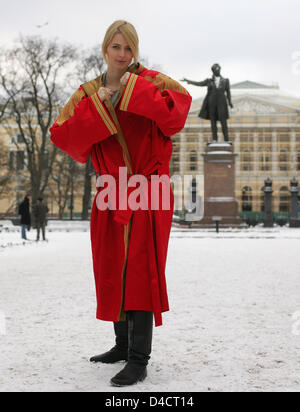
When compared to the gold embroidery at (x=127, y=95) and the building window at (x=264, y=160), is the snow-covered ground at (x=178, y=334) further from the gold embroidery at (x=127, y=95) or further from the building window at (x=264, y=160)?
the building window at (x=264, y=160)

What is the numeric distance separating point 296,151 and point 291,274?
58.5m

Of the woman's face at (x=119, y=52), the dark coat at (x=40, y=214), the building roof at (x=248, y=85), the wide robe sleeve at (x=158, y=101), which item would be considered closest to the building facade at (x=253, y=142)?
the building roof at (x=248, y=85)

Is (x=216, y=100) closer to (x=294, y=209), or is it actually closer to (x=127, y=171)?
(x=294, y=209)

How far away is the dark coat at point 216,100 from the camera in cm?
2664

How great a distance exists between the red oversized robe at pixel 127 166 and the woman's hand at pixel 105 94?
0.02m

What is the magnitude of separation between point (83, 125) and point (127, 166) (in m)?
0.32

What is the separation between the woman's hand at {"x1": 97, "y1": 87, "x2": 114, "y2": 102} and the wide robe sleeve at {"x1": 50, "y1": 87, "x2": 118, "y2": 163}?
0.02m

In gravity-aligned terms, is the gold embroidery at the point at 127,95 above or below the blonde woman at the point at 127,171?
above

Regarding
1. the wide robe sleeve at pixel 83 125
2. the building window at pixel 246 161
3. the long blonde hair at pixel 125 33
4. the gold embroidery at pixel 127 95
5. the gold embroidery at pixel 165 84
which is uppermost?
the building window at pixel 246 161

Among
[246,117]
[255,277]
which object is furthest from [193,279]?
[246,117]

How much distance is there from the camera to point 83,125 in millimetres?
3104

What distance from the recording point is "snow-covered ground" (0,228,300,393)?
3.21 metres

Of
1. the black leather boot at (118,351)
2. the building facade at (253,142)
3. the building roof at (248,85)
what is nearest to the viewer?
the black leather boot at (118,351)

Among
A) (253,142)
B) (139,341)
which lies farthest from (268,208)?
(253,142)
